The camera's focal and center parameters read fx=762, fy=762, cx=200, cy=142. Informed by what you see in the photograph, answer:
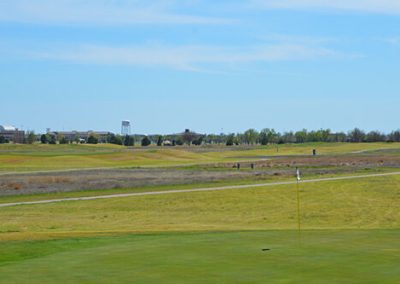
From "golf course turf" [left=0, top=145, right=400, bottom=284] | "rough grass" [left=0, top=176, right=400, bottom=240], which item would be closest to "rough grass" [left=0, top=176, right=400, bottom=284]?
"golf course turf" [left=0, top=145, right=400, bottom=284]

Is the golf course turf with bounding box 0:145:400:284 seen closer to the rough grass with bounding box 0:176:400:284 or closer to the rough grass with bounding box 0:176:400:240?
the rough grass with bounding box 0:176:400:284

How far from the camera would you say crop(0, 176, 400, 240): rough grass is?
34719 mm

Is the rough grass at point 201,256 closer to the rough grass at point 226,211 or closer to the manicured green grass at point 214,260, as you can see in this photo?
the manicured green grass at point 214,260

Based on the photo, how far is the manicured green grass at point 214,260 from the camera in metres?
14.0

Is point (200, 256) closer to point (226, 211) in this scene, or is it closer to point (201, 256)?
point (201, 256)

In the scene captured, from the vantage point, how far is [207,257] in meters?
16.4

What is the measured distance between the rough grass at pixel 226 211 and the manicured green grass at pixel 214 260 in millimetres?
10881

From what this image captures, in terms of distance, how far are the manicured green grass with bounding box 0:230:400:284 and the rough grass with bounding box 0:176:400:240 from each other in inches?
428

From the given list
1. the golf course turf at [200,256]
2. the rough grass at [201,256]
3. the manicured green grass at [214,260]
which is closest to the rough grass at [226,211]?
the golf course turf at [200,256]

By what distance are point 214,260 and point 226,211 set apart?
91.5 feet

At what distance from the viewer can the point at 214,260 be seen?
1600 centimetres

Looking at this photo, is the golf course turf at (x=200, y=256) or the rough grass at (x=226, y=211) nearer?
the golf course turf at (x=200, y=256)

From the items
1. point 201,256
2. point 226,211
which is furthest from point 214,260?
point 226,211

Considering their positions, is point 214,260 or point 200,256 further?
point 200,256
